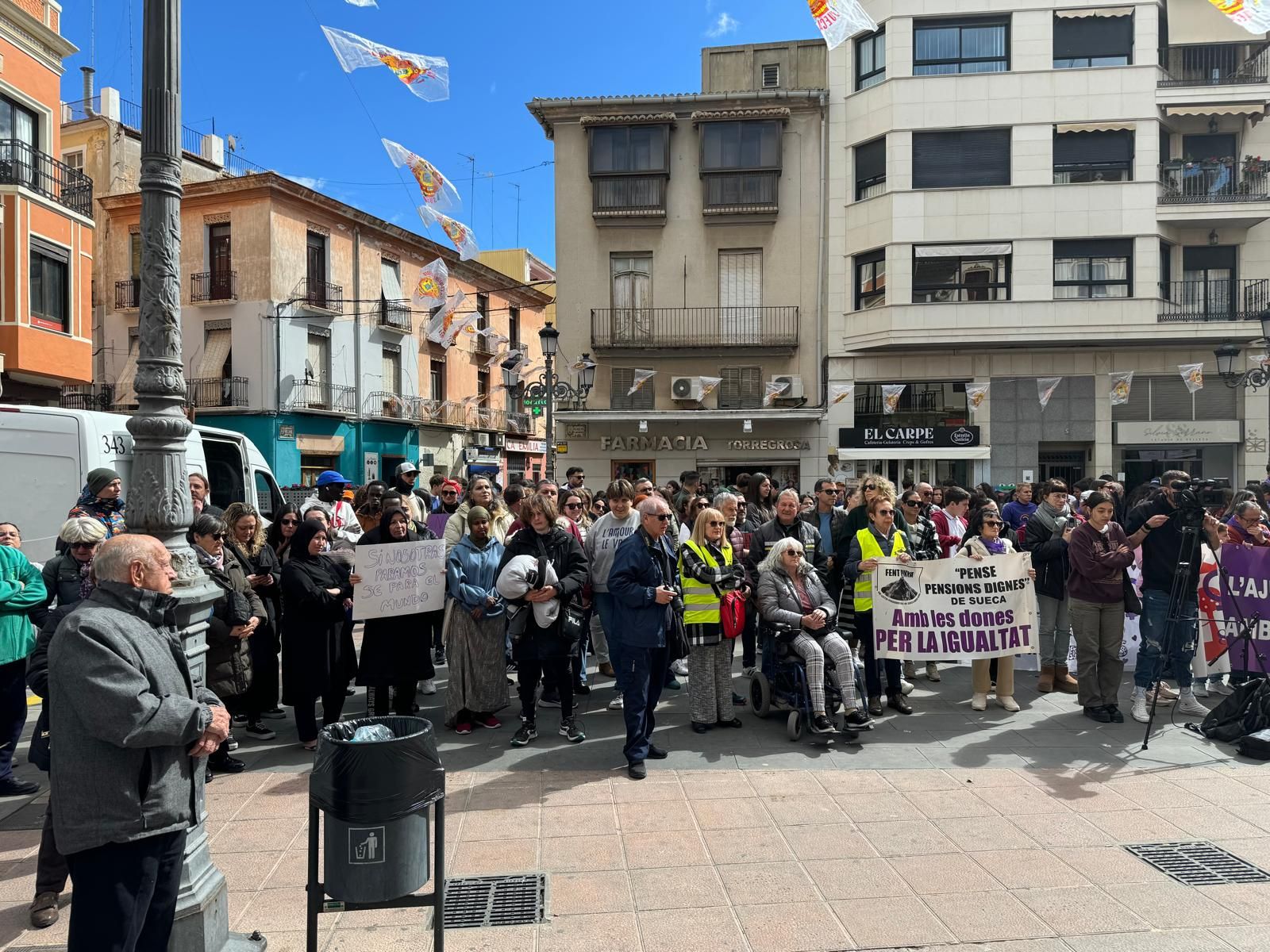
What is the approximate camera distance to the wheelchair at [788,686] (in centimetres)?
654

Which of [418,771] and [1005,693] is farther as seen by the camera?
[1005,693]

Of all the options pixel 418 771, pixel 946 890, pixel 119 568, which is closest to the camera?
pixel 119 568

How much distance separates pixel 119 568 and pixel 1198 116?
86.3 ft

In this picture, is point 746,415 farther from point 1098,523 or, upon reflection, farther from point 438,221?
point 1098,523

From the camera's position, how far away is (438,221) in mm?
14414

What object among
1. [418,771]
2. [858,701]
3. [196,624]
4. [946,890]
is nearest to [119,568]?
[196,624]

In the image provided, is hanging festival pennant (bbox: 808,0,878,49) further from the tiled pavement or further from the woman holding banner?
the tiled pavement

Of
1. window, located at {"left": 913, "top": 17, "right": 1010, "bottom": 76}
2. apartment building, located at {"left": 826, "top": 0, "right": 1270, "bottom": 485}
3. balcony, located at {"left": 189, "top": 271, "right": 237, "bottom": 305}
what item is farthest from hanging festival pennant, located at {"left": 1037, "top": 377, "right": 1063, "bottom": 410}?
balcony, located at {"left": 189, "top": 271, "right": 237, "bottom": 305}

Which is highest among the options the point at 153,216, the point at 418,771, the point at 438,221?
the point at 438,221

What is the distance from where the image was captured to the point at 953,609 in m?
7.30

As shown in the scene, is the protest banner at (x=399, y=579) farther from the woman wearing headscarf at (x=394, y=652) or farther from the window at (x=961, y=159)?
the window at (x=961, y=159)

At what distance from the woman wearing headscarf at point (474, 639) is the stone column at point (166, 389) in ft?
10.2

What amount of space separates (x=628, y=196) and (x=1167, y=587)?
1902cm

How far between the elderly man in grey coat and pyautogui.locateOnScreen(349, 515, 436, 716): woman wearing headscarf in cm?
362
